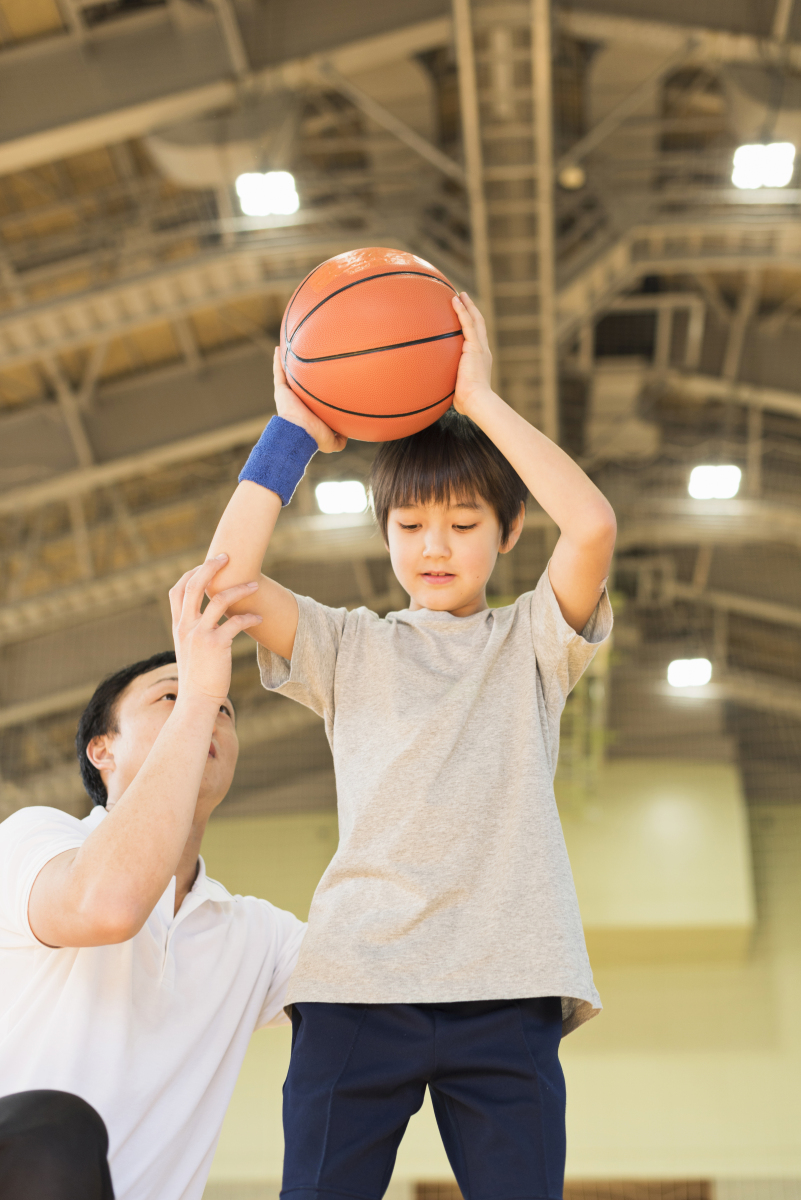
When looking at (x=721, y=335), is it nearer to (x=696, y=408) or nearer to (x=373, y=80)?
(x=696, y=408)

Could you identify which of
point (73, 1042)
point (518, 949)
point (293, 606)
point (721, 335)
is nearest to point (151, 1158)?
point (73, 1042)

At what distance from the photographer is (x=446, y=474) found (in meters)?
1.69

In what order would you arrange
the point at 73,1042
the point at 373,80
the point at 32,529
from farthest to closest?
the point at 32,529
the point at 373,80
the point at 73,1042

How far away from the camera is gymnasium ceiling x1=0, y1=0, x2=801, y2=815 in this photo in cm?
567

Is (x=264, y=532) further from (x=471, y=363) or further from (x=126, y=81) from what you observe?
(x=126, y=81)

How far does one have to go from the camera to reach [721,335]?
8.07 m

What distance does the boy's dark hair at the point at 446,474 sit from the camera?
169 cm

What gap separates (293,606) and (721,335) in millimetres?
7124

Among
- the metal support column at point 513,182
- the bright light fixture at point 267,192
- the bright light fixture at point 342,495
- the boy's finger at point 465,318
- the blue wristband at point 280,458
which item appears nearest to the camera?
the blue wristband at point 280,458

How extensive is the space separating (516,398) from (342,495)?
1.51 meters

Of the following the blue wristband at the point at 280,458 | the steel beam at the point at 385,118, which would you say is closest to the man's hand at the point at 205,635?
the blue wristband at the point at 280,458

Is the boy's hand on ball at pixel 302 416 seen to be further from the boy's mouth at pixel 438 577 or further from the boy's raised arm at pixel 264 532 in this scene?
the boy's mouth at pixel 438 577

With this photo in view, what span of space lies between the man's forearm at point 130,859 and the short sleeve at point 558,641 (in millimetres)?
527

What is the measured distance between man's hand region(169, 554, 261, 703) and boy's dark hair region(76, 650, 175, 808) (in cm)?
47
